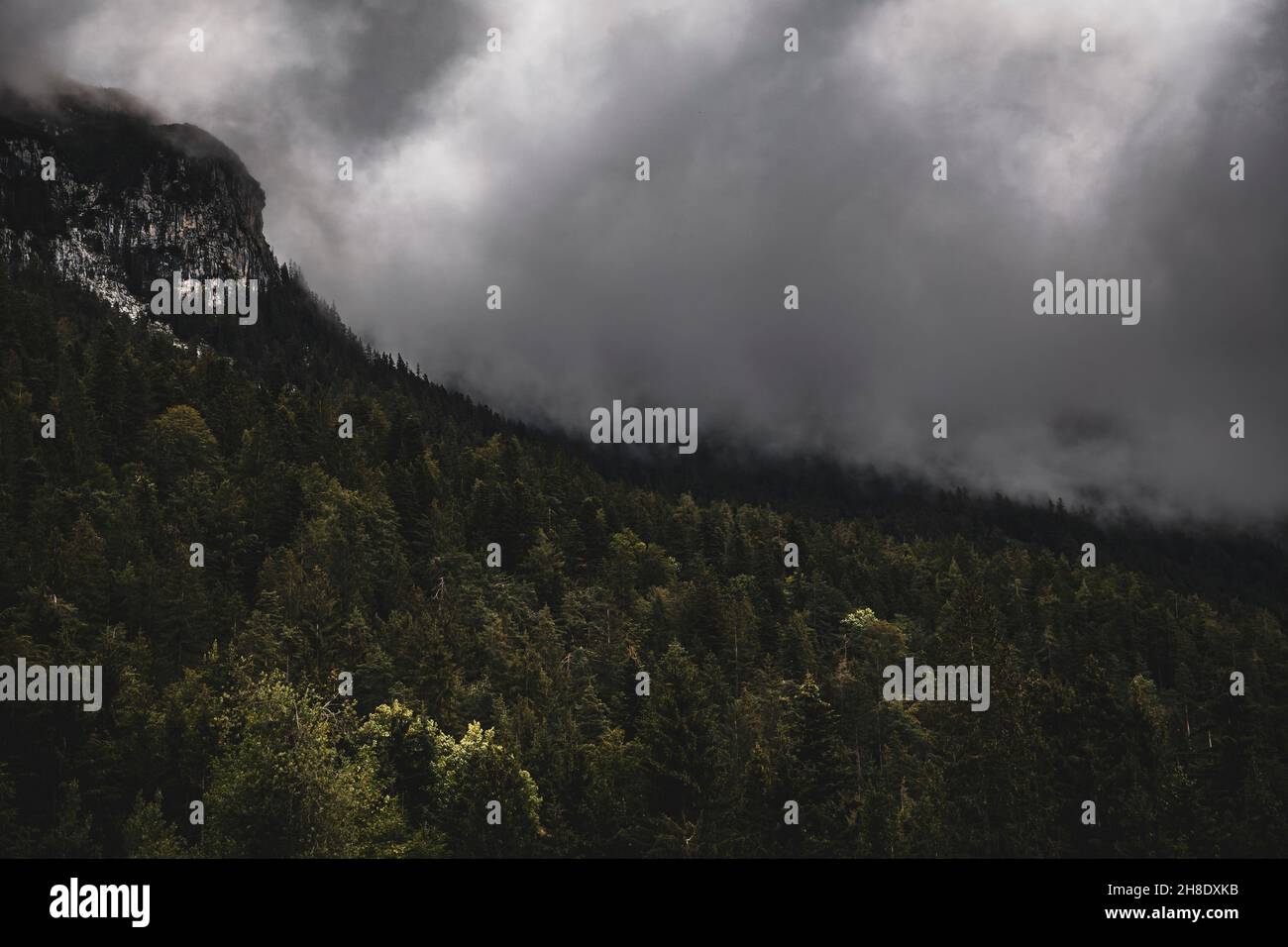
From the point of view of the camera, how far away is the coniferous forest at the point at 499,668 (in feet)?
188

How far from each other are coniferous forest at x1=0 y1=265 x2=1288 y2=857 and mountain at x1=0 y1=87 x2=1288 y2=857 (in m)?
0.29

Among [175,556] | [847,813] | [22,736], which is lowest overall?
[847,813]

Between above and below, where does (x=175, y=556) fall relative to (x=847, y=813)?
above

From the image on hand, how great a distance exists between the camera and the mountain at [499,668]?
57438 millimetres

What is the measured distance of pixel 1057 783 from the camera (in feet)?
203

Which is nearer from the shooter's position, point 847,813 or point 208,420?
point 847,813

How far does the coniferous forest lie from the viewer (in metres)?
57.4

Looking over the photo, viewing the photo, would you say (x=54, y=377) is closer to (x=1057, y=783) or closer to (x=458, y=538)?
(x=458, y=538)

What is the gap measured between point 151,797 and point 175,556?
36.6m

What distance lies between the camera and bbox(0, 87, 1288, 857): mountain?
57438mm

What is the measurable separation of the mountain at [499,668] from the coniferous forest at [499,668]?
0.94 ft

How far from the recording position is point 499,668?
3634 inches
